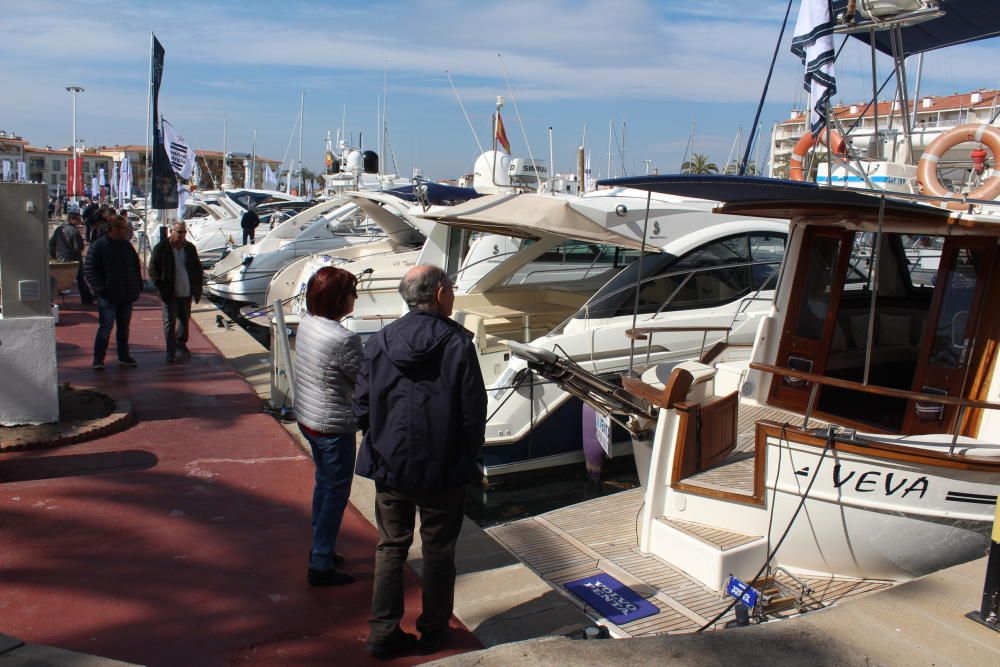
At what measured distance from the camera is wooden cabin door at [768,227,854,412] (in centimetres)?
642

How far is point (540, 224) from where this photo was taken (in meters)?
7.92

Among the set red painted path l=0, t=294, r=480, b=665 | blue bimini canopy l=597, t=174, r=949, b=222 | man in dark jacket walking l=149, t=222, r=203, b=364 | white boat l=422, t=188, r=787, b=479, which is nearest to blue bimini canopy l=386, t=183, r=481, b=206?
white boat l=422, t=188, r=787, b=479

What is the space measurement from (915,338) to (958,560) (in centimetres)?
233

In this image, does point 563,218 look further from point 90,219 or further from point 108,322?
point 90,219

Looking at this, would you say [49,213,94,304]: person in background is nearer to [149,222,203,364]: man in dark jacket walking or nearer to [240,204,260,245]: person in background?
[149,222,203,364]: man in dark jacket walking

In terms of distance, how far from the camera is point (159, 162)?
11859 millimetres

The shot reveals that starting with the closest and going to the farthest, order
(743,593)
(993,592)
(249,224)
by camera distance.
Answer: (993,592) < (743,593) < (249,224)

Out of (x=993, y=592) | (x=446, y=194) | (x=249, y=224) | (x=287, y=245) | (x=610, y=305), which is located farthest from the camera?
(x=249, y=224)

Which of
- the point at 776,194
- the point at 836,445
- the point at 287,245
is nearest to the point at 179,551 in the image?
the point at 836,445

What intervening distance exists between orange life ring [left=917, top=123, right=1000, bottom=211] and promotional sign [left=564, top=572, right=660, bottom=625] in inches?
156

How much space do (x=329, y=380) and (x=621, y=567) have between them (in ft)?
7.39

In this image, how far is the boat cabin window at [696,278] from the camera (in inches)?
326

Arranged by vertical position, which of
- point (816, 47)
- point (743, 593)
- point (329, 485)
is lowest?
point (743, 593)

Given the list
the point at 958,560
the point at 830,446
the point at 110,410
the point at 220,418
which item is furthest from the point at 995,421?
the point at 110,410
